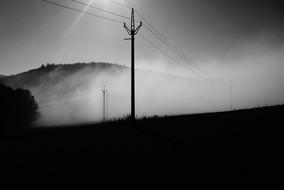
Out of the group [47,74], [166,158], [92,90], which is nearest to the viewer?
[166,158]

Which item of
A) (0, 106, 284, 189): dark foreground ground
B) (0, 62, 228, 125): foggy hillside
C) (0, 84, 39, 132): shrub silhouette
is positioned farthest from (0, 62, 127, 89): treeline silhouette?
(0, 106, 284, 189): dark foreground ground

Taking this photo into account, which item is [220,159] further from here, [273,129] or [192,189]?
[273,129]

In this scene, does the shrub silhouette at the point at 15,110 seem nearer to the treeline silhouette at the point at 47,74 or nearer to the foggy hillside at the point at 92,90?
the foggy hillside at the point at 92,90

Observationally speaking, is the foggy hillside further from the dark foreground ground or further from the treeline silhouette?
the dark foreground ground

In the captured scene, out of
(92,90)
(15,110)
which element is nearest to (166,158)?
(15,110)

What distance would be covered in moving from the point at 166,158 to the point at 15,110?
4424cm

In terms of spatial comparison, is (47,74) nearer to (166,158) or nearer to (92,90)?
(92,90)

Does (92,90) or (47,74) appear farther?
(47,74)

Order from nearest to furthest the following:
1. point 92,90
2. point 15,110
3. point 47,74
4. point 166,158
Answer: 1. point 166,158
2. point 15,110
3. point 92,90
4. point 47,74

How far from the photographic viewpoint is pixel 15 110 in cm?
4562

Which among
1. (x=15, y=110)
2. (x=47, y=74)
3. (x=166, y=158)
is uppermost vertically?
(x=47, y=74)

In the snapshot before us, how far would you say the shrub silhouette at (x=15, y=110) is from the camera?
41169 mm

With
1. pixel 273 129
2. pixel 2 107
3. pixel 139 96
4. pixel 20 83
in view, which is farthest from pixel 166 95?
pixel 273 129

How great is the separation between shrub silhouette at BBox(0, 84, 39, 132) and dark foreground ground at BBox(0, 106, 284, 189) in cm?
3341
